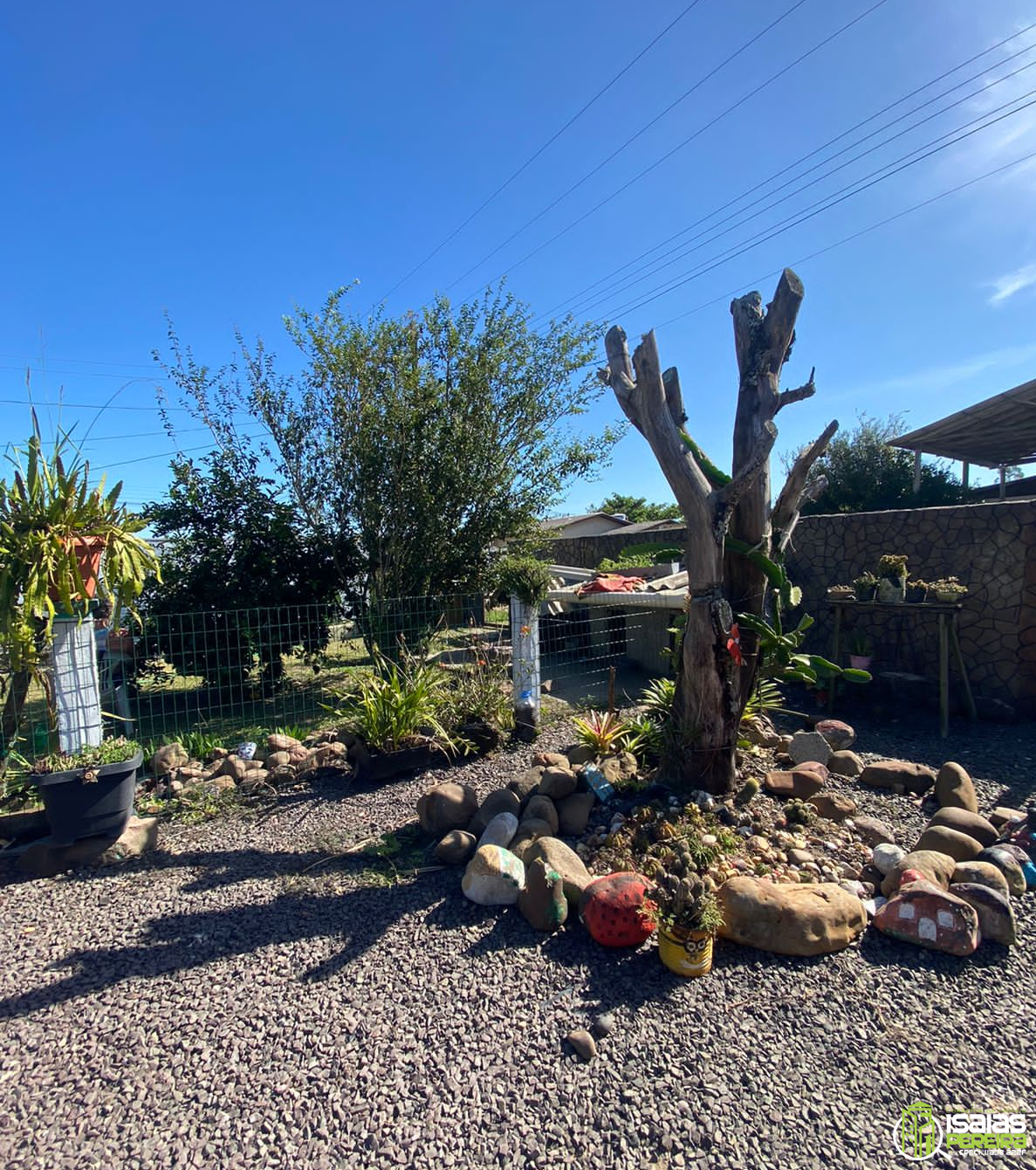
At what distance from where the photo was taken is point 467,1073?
173 centimetres

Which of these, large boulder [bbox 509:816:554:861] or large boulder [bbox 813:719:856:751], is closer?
large boulder [bbox 509:816:554:861]

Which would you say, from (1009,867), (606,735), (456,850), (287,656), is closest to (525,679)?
(606,735)

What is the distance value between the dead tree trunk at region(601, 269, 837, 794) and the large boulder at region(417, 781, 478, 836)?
125cm

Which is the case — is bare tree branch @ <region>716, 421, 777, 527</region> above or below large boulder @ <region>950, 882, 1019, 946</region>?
above

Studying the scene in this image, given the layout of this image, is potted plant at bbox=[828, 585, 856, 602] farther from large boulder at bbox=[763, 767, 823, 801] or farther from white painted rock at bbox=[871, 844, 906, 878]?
white painted rock at bbox=[871, 844, 906, 878]

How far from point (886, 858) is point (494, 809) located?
6.18ft

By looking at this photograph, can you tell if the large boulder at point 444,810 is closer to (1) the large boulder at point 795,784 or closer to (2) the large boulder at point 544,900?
(2) the large boulder at point 544,900

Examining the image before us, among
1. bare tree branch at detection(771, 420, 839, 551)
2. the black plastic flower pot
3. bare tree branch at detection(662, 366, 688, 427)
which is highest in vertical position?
bare tree branch at detection(662, 366, 688, 427)

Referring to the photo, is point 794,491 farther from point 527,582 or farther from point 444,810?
point 444,810

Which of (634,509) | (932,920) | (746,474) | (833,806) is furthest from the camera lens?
(634,509)

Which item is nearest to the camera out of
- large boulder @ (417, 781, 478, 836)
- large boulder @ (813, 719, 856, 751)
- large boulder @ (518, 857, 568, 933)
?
large boulder @ (518, 857, 568, 933)

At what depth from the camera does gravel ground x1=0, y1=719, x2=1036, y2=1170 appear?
1527mm

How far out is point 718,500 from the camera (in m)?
3.19

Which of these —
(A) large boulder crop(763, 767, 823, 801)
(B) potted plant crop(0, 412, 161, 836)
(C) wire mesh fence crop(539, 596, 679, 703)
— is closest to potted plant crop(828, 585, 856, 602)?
(C) wire mesh fence crop(539, 596, 679, 703)
